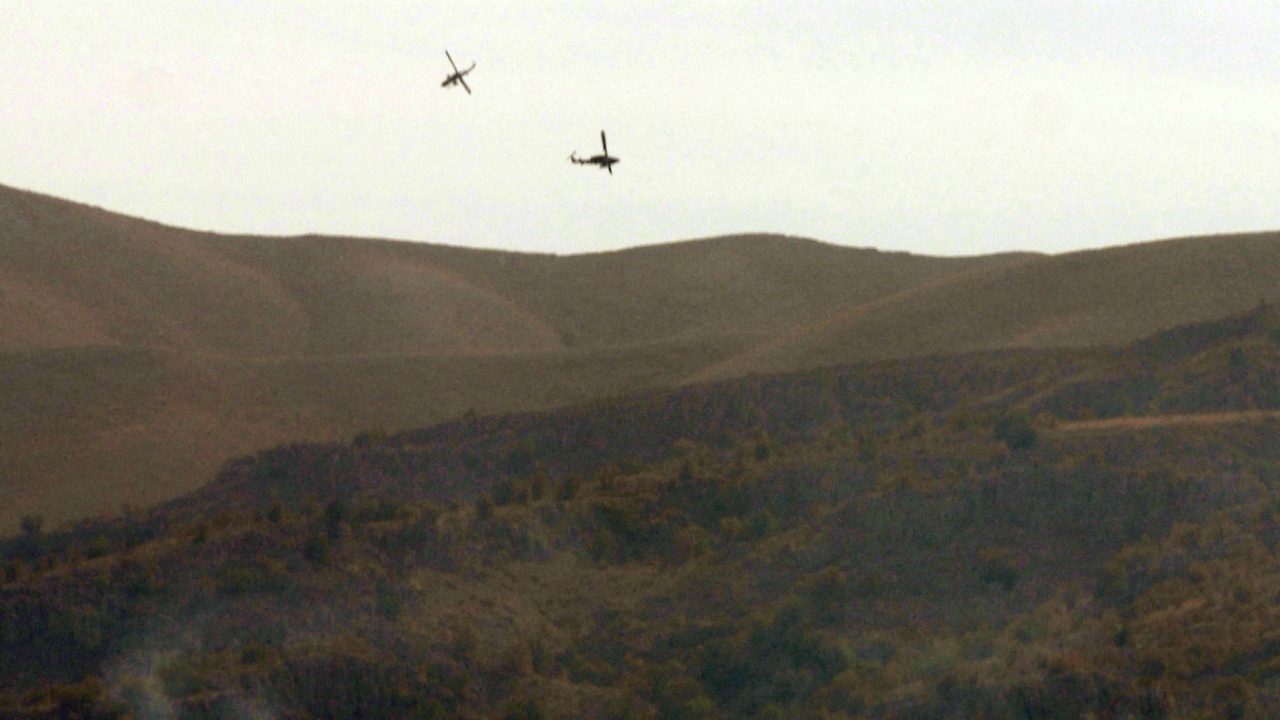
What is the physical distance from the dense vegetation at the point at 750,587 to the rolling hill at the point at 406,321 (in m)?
17.3

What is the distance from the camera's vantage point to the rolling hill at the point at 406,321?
58.0 meters

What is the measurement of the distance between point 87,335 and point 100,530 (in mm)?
36536

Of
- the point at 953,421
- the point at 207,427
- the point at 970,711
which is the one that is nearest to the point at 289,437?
the point at 207,427

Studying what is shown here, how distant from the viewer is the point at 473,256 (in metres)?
103

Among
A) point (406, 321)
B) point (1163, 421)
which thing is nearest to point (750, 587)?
point (1163, 421)

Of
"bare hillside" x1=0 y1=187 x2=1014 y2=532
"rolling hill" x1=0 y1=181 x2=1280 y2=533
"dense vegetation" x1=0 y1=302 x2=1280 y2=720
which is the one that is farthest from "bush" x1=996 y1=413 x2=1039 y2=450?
"bare hillside" x1=0 y1=187 x2=1014 y2=532

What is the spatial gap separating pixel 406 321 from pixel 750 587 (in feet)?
194

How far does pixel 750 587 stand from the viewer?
101 ft

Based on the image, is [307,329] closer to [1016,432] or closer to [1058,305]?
[1058,305]

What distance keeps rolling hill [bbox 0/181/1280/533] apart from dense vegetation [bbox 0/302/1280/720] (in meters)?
17.3

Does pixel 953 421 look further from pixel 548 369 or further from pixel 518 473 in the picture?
pixel 548 369

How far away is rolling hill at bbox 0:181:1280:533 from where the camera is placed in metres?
58.0

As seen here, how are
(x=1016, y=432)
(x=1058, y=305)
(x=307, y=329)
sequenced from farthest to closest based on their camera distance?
1. (x=307, y=329)
2. (x=1058, y=305)
3. (x=1016, y=432)

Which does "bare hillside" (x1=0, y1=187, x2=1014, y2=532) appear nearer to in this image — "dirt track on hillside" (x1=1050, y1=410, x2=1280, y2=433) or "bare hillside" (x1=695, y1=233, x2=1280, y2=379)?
"bare hillside" (x1=695, y1=233, x2=1280, y2=379)
